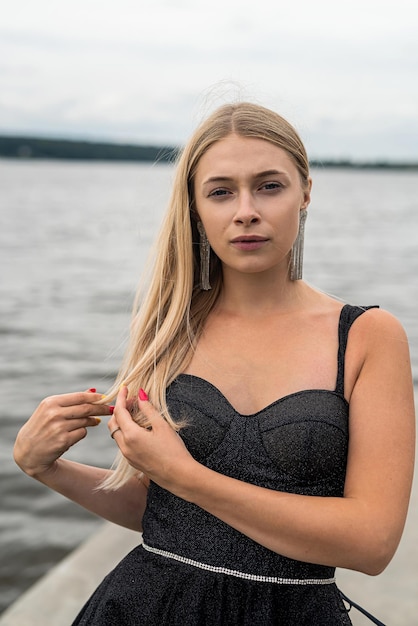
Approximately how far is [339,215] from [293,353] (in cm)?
4417

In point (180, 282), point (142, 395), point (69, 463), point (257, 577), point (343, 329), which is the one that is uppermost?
point (180, 282)

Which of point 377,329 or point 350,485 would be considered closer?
point 350,485

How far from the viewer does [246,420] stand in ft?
7.25

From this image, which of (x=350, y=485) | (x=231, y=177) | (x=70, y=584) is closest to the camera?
(x=350, y=485)

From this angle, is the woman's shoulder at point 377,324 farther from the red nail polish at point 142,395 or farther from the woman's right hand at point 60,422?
the woman's right hand at point 60,422

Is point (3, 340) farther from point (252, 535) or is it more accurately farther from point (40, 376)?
point (252, 535)

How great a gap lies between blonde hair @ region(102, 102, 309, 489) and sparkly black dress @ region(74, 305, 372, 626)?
0.17 meters

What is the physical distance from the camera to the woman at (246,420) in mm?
2051

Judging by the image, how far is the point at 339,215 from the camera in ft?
150

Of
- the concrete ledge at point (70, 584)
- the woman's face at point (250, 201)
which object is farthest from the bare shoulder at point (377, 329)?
the concrete ledge at point (70, 584)

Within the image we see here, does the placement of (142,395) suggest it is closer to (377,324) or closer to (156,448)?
(156,448)

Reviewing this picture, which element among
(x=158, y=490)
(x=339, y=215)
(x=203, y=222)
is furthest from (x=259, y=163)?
(x=339, y=215)

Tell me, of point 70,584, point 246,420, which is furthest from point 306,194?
point 70,584

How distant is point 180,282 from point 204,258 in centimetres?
10
